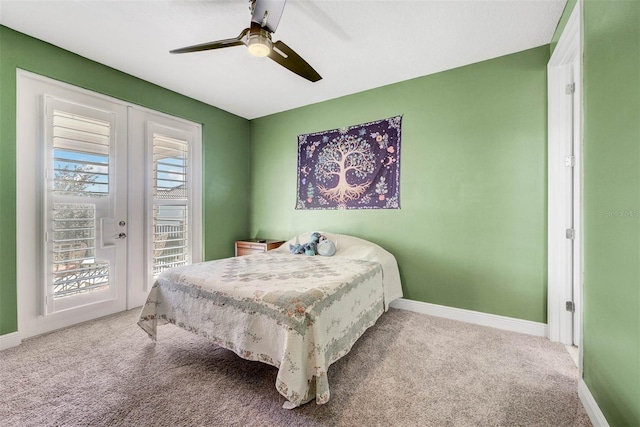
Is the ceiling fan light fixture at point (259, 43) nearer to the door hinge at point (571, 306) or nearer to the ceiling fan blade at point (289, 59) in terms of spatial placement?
the ceiling fan blade at point (289, 59)

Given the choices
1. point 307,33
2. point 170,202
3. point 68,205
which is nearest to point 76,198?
point 68,205

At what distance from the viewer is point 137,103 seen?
2980 millimetres

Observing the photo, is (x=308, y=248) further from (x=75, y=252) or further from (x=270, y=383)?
(x=75, y=252)

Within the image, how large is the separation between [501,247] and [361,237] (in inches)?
→ 57.1

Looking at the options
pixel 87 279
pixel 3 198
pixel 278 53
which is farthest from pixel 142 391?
pixel 278 53

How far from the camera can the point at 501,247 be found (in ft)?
8.30

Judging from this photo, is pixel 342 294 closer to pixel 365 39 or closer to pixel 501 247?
pixel 501 247

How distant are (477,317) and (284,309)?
7.05ft

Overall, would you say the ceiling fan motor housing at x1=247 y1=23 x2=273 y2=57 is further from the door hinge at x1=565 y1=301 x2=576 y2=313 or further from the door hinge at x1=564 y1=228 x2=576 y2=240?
the door hinge at x1=565 y1=301 x2=576 y2=313

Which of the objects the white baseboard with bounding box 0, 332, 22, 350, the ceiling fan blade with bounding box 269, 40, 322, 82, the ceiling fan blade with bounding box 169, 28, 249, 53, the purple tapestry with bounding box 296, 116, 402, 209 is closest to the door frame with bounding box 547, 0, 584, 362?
the purple tapestry with bounding box 296, 116, 402, 209

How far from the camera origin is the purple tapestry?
3.10m

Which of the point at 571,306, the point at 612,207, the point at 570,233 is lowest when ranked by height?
the point at 571,306

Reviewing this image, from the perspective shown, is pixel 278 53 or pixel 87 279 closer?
pixel 278 53

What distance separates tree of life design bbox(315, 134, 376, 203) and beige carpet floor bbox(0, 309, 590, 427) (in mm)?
1716
